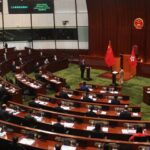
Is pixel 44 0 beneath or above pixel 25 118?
above

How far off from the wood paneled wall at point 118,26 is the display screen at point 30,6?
3323 millimetres

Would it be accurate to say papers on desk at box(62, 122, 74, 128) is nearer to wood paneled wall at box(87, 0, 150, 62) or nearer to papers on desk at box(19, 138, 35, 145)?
papers on desk at box(19, 138, 35, 145)

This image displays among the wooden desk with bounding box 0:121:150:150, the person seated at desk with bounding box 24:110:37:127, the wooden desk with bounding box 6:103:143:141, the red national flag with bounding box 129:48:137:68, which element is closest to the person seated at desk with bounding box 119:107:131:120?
the wooden desk with bounding box 6:103:143:141

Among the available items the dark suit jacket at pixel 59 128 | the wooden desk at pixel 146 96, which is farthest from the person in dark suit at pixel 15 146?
the wooden desk at pixel 146 96

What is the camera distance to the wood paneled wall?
20.2m

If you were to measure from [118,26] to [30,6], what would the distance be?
Result: 6.97m

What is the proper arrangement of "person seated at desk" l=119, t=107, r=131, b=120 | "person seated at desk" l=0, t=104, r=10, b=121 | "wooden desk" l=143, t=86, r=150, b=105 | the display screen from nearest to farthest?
1. "person seated at desk" l=119, t=107, r=131, b=120
2. "person seated at desk" l=0, t=104, r=10, b=121
3. "wooden desk" l=143, t=86, r=150, b=105
4. the display screen

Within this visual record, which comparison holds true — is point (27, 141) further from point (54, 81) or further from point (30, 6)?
point (30, 6)

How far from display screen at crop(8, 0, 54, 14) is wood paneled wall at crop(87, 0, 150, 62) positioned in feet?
10.9

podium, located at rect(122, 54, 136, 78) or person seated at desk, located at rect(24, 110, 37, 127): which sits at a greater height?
podium, located at rect(122, 54, 136, 78)

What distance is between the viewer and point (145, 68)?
1969 cm

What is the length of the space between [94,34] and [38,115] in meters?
12.7

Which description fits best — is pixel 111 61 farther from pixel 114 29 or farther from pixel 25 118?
pixel 25 118

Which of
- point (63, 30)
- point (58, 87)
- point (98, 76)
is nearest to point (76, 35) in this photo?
point (63, 30)
